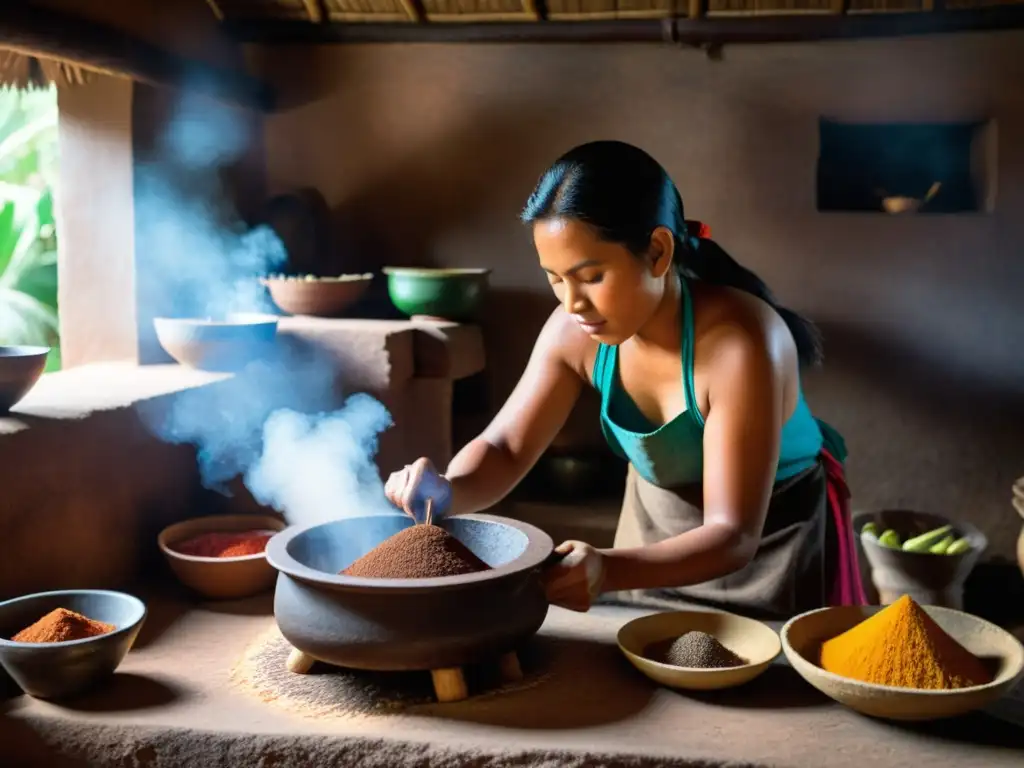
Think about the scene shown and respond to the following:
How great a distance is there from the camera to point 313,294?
377 cm

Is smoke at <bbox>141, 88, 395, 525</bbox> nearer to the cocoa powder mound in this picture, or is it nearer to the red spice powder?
the red spice powder

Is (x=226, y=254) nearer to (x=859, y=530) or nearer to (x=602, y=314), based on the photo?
(x=602, y=314)

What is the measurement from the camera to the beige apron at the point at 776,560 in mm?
2145

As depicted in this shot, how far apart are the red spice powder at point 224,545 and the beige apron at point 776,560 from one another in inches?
32.5

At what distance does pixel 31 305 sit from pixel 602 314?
3980 mm

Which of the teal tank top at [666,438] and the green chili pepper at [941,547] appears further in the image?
the green chili pepper at [941,547]

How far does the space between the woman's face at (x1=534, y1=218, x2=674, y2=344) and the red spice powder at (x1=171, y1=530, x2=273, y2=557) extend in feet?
3.18

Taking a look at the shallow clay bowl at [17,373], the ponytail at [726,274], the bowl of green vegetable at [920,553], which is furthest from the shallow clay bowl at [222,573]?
the bowl of green vegetable at [920,553]

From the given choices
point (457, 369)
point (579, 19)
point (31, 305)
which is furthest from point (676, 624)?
point (31, 305)

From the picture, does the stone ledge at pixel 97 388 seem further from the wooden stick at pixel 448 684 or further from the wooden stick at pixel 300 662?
the wooden stick at pixel 448 684

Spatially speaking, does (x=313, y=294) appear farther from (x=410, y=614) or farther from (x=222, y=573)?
(x=410, y=614)

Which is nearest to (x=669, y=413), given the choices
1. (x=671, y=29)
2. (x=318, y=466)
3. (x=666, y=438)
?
(x=666, y=438)

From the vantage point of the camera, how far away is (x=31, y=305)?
Answer: 4992 millimetres

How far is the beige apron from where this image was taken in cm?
214
